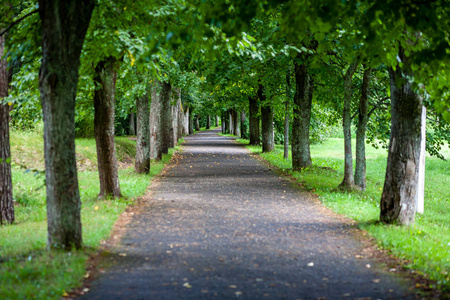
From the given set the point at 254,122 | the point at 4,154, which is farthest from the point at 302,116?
the point at 254,122

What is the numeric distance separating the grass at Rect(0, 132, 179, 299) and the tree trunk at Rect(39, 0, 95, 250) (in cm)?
32

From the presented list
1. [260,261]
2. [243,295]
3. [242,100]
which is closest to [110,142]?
[260,261]

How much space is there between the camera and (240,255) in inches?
261

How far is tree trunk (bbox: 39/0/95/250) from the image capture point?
6035mm

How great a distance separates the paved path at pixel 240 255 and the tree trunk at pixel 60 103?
91 cm

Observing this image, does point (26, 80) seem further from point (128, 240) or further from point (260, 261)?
point (260, 261)

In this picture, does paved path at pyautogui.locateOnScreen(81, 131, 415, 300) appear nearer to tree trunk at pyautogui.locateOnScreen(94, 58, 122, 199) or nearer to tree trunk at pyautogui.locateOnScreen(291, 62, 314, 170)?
tree trunk at pyautogui.locateOnScreen(94, 58, 122, 199)

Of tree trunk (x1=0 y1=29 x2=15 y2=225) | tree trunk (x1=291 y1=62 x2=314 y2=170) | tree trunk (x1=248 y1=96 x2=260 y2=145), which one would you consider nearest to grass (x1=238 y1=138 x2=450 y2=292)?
tree trunk (x1=291 y1=62 x2=314 y2=170)

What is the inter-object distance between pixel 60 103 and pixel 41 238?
2.27m

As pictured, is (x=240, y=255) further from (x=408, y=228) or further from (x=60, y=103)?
(x=408, y=228)

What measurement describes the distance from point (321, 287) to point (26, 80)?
6.83 m

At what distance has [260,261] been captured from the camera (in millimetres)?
6336

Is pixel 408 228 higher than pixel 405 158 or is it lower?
lower

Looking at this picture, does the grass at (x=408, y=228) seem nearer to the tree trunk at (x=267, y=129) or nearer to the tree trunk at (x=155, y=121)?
the tree trunk at (x=155, y=121)
